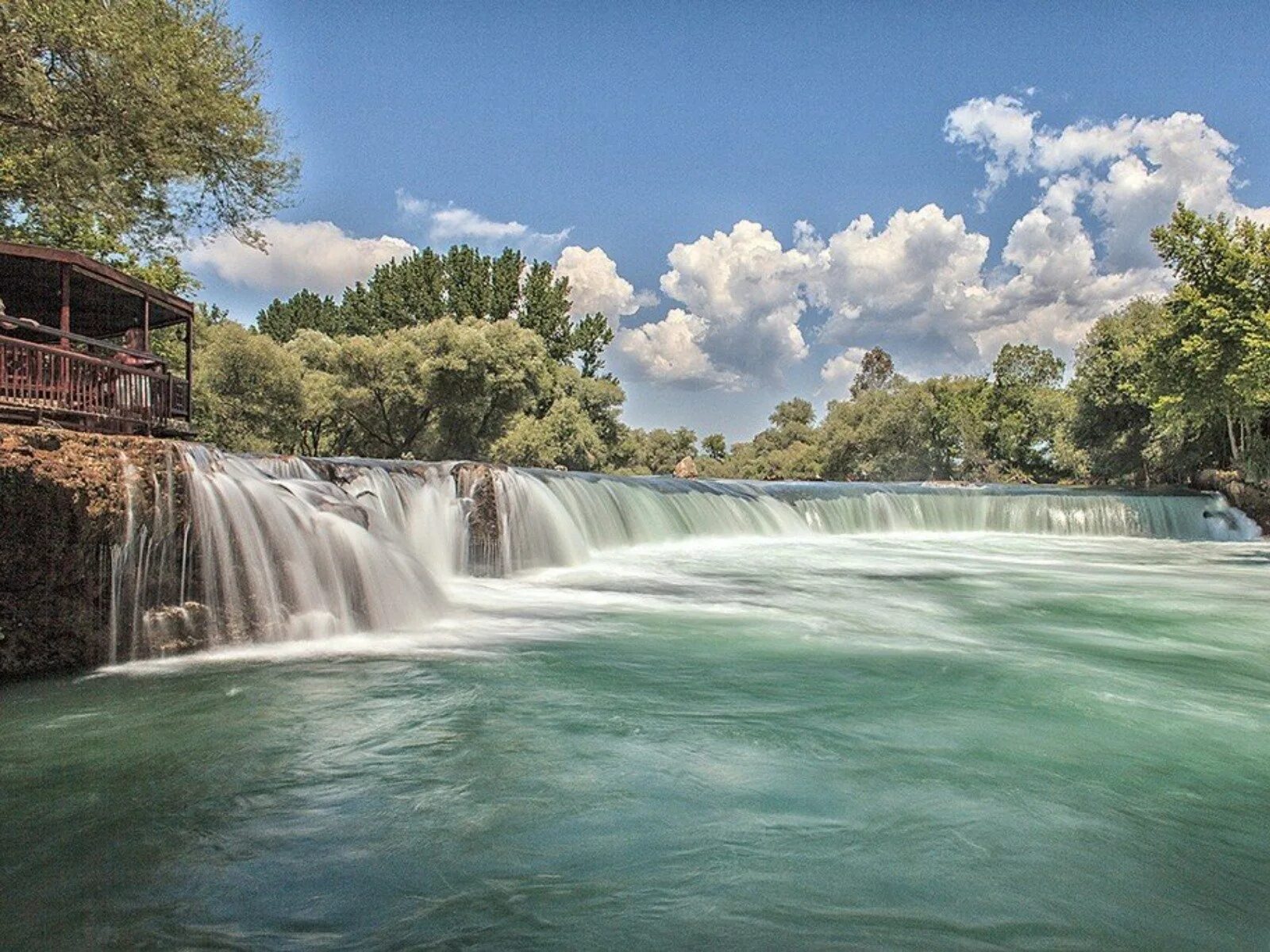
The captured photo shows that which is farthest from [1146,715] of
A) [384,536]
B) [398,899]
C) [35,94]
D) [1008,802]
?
[35,94]

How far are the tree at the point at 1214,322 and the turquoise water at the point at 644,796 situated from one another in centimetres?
1983

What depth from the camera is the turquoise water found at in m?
3.09

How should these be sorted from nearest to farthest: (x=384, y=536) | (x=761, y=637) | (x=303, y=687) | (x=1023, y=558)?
(x=303, y=687)
(x=761, y=637)
(x=384, y=536)
(x=1023, y=558)

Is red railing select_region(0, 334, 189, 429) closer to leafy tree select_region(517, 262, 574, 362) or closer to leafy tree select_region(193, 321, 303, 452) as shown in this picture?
leafy tree select_region(193, 321, 303, 452)

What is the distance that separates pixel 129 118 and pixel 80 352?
15.1ft

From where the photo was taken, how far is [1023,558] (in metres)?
19.5

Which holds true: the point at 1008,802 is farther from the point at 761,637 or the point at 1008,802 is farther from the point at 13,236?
the point at 13,236

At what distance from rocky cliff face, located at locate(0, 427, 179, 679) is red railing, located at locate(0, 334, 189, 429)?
276 cm

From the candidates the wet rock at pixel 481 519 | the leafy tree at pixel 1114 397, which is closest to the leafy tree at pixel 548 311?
the leafy tree at pixel 1114 397

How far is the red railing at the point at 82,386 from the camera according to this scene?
9.67 meters

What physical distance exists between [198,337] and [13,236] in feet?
63.7

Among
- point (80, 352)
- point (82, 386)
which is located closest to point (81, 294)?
point (80, 352)

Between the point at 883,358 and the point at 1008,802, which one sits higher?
the point at 883,358

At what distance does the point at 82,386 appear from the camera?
11.3 metres
